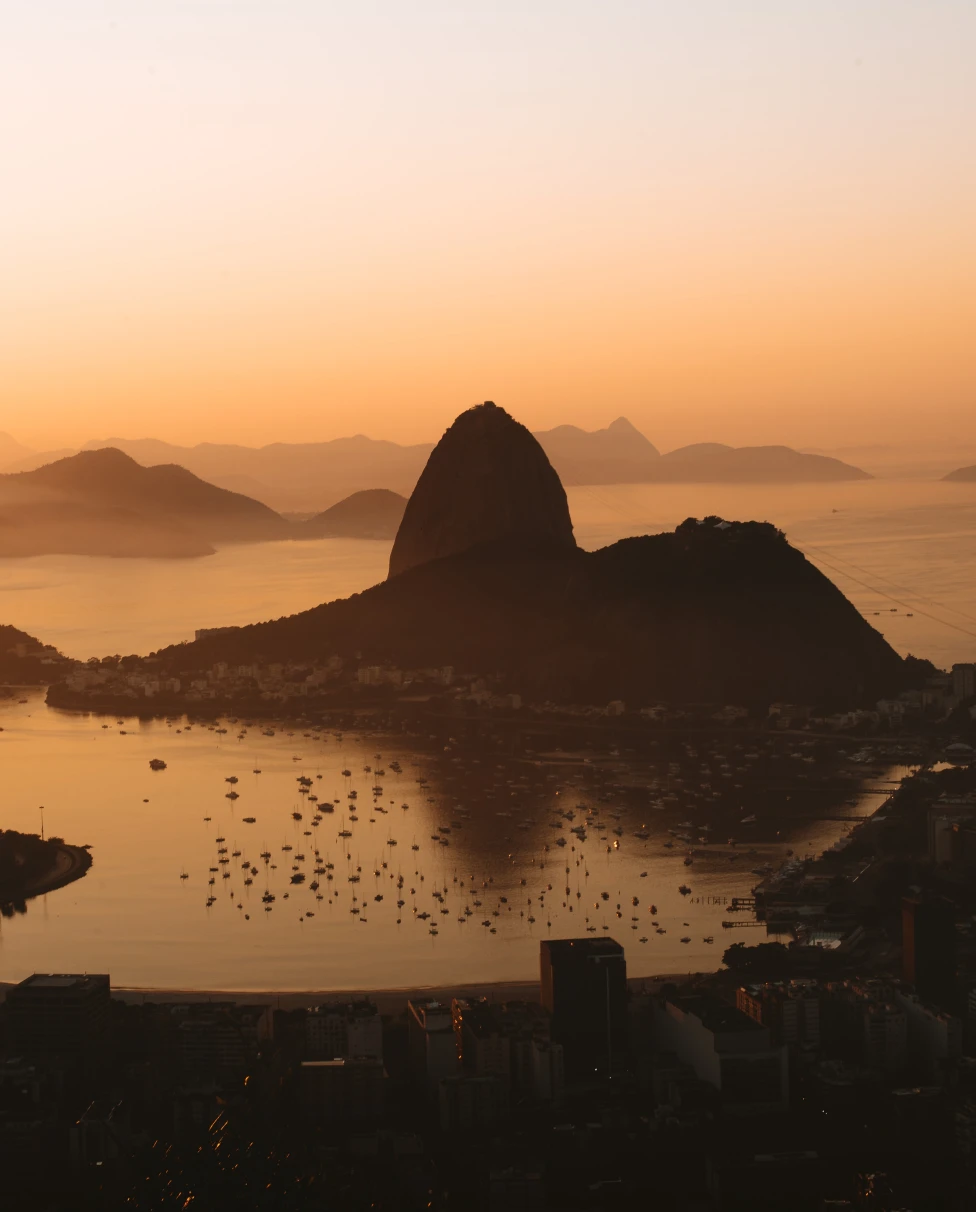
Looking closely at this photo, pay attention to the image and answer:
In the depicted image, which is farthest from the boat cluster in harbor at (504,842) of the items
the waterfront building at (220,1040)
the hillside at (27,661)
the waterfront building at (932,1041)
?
the hillside at (27,661)

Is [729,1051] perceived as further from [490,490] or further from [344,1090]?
[490,490]

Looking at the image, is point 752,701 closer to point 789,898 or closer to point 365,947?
point 789,898

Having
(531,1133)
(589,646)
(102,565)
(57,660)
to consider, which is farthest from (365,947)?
(102,565)

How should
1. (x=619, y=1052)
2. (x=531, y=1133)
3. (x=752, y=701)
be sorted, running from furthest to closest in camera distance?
(x=752, y=701) < (x=619, y=1052) < (x=531, y=1133)

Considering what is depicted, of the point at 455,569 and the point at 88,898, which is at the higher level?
the point at 455,569

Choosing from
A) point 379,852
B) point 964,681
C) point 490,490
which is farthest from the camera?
point 490,490

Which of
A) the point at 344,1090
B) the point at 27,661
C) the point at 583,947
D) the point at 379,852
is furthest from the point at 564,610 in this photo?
the point at 344,1090
